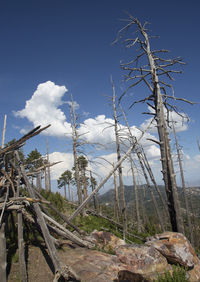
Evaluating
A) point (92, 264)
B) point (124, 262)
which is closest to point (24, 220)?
point (92, 264)

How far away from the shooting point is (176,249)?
15.3ft

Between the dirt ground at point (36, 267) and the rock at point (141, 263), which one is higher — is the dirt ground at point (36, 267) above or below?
above

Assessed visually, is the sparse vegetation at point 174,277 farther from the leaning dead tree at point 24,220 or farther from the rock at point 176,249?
the leaning dead tree at point 24,220

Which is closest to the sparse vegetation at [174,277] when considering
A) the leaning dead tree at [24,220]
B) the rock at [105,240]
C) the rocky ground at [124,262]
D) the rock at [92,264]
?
the rocky ground at [124,262]

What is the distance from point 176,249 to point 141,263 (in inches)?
41.2

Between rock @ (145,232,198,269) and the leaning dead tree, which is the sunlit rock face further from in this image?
the leaning dead tree

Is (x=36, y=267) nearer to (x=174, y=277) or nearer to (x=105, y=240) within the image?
(x=174, y=277)

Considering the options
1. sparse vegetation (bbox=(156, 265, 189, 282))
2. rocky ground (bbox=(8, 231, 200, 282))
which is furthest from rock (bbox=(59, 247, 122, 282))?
sparse vegetation (bbox=(156, 265, 189, 282))

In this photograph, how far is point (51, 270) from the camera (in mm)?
4141

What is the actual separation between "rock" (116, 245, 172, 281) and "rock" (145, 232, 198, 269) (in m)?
0.21

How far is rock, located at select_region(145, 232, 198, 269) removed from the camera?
4504mm

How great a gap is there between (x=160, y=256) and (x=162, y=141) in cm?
365

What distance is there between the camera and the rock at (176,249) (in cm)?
450

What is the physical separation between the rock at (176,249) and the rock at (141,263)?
207 mm
